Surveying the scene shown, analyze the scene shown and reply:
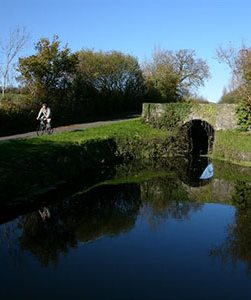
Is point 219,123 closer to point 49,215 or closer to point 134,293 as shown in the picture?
point 49,215

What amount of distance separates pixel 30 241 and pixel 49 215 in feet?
8.74

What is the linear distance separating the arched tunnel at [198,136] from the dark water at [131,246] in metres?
13.9

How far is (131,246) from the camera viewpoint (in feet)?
43.2

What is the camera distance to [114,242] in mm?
13492

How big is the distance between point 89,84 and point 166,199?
22699mm

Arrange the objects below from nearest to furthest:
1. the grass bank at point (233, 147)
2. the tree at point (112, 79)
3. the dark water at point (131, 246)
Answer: the dark water at point (131, 246) → the grass bank at point (233, 147) → the tree at point (112, 79)

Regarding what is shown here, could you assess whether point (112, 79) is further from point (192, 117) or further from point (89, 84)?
point (192, 117)

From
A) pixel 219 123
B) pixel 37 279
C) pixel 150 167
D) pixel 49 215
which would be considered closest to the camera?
pixel 37 279

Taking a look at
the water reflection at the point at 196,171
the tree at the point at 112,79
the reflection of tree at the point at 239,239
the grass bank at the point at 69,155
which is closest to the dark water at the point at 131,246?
the reflection of tree at the point at 239,239

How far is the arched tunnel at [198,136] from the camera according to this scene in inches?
1382

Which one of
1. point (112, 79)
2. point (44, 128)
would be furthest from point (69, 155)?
point (112, 79)

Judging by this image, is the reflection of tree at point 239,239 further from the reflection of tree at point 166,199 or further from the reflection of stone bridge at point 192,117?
the reflection of stone bridge at point 192,117

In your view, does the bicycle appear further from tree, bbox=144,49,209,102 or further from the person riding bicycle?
tree, bbox=144,49,209,102

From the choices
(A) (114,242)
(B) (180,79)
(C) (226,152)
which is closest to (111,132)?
(C) (226,152)
